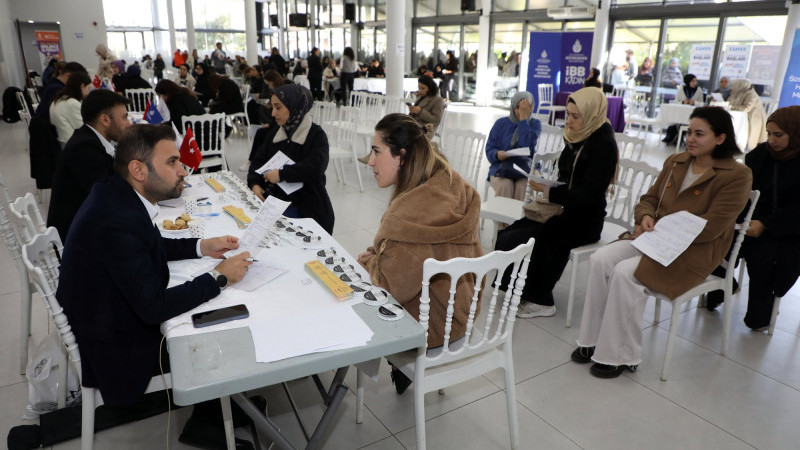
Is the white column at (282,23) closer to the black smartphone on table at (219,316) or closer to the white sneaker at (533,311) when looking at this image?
the white sneaker at (533,311)

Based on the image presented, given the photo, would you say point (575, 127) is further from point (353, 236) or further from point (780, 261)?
point (353, 236)

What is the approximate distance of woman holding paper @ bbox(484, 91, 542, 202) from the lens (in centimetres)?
430

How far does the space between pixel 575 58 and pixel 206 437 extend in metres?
10.2

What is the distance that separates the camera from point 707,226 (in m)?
2.44

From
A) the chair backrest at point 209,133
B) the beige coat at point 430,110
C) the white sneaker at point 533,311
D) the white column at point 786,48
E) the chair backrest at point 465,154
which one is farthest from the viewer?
the white column at point 786,48

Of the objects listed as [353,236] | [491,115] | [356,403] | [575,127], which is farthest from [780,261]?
[491,115]

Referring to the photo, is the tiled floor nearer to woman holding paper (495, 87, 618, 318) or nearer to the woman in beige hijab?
woman holding paper (495, 87, 618, 318)

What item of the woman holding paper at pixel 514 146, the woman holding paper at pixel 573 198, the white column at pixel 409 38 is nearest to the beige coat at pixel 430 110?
the woman holding paper at pixel 514 146

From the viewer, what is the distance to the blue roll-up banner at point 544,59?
10531 millimetres

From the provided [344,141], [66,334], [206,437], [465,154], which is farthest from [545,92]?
[66,334]

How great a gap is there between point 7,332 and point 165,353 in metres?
1.67

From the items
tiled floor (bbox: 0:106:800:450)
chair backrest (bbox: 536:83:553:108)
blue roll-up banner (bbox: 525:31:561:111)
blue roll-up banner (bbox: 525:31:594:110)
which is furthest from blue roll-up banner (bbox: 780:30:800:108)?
tiled floor (bbox: 0:106:800:450)

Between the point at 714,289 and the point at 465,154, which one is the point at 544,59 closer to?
the point at 465,154

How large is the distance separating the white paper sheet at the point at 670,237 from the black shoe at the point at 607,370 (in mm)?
571
